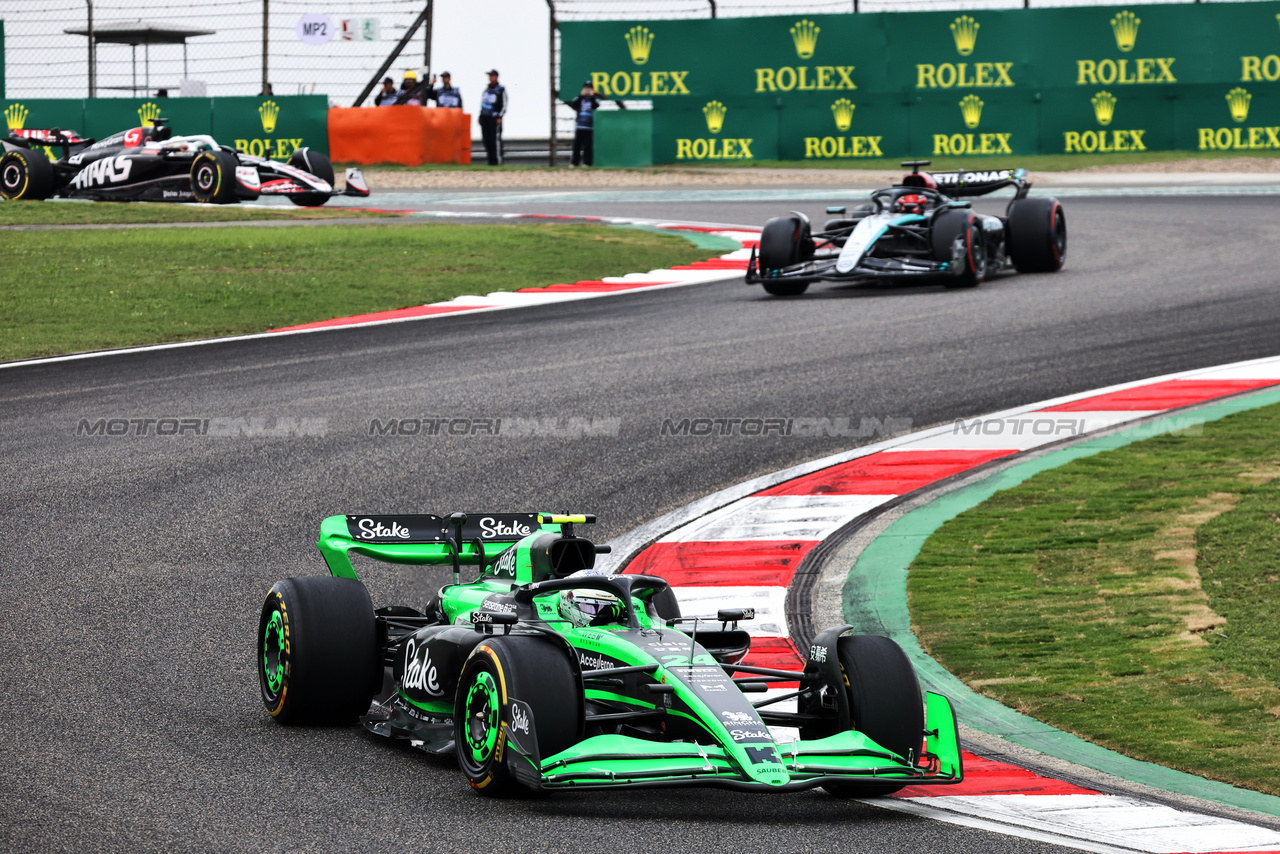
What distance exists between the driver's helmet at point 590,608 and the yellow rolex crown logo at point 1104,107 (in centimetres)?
2696

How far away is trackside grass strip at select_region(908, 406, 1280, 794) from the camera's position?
226 inches

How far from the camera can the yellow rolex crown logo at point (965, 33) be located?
30219mm

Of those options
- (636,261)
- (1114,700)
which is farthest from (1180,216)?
(1114,700)

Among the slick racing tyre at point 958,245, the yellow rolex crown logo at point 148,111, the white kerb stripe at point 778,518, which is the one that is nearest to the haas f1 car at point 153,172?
the yellow rolex crown logo at point 148,111

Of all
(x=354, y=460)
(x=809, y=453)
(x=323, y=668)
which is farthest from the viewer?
(x=809, y=453)

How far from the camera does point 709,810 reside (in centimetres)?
485

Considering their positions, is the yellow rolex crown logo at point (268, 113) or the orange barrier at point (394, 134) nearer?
the yellow rolex crown logo at point (268, 113)

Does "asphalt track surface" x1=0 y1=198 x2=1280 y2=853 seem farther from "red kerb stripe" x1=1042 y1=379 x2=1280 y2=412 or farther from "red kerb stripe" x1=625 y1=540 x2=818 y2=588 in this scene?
"red kerb stripe" x1=625 y1=540 x2=818 y2=588

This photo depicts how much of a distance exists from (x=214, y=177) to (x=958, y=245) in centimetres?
1214

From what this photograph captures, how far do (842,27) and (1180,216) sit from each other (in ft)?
34.4

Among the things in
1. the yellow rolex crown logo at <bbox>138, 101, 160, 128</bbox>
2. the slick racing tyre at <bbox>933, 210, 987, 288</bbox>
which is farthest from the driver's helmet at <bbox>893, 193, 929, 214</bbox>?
the yellow rolex crown logo at <bbox>138, 101, 160, 128</bbox>

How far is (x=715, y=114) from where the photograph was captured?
31484 mm

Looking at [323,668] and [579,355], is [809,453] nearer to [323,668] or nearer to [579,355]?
[579,355]

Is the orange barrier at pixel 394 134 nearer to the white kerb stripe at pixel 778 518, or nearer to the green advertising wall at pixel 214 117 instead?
the green advertising wall at pixel 214 117
